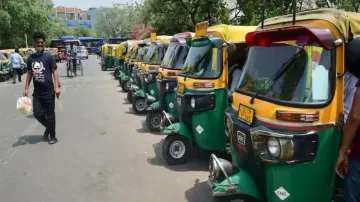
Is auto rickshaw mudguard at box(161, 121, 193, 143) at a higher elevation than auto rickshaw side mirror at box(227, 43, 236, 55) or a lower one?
lower

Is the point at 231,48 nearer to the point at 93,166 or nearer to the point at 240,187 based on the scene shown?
the point at 240,187

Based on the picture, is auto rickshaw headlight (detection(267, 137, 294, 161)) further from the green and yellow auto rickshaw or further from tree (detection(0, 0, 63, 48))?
tree (detection(0, 0, 63, 48))

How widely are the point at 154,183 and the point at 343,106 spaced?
2.85 metres

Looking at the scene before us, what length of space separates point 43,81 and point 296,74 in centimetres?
524

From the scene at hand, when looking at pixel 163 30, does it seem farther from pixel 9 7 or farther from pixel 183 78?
pixel 183 78

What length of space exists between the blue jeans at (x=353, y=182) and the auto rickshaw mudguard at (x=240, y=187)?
917 millimetres

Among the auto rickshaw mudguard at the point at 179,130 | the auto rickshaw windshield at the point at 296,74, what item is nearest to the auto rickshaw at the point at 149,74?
the auto rickshaw mudguard at the point at 179,130

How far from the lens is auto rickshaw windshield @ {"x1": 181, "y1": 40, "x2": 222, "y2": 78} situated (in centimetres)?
539

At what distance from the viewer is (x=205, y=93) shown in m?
5.38

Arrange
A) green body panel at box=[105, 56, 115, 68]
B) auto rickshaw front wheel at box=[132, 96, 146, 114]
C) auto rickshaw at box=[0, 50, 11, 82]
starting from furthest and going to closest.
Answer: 1. green body panel at box=[105, 56, 115, 68]
2. auto rickshaw at box=[0, 50, 11, 82]
3. auto rickshaw front wheel at box=[132, 96, 146, 114]

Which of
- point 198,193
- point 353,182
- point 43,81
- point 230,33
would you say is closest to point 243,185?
point 353,182

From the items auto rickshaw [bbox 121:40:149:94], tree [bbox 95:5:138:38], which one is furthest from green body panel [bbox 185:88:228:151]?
tree [bbox 95:5:138:38]

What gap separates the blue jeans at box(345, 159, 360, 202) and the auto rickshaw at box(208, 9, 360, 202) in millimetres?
453

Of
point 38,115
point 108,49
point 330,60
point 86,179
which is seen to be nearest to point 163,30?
point 108,49
